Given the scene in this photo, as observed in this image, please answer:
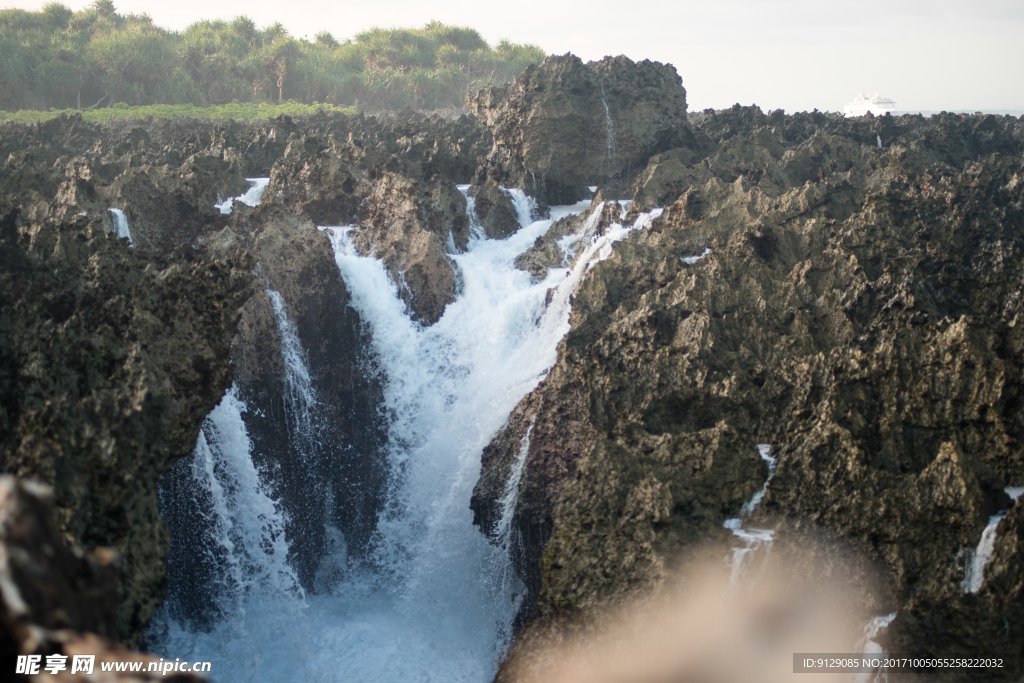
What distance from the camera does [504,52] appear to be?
51562mm

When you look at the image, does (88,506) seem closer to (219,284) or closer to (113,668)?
(113,668)

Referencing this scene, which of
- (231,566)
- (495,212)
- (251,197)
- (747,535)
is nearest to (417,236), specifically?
(495,212)

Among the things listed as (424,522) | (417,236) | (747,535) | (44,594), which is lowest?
(424,522)

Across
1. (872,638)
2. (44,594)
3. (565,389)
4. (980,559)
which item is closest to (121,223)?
(565,389)

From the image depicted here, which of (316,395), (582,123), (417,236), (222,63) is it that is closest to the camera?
(316,395)

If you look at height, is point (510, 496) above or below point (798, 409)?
below

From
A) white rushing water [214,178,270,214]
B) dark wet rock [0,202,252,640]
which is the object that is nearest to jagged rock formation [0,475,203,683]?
dark wet rock [0,202,252,640]

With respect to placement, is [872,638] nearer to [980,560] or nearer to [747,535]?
[980,560]

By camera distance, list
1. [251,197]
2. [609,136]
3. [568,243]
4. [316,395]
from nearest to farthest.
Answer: [316,395] < [568,243] < [251,197] < [609,136]

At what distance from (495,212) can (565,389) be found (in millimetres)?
7483

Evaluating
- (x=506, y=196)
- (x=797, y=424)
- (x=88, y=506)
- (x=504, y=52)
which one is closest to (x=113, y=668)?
(x=88, y=506)

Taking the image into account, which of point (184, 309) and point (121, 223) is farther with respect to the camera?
point (121, 223)

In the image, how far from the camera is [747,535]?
543cm

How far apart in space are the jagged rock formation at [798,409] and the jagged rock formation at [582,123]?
6.42 meters
